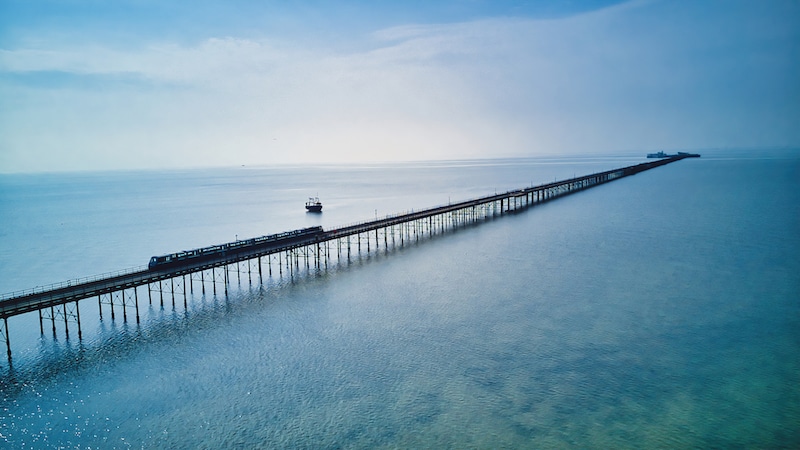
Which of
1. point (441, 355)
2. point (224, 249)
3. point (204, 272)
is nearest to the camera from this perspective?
point (441, 355)

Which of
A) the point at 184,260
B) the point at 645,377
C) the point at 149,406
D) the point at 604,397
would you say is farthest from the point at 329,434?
the point at 184,260

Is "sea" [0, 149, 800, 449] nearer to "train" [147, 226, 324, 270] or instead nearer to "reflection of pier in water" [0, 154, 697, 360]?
"reflection of pier in water" [0, 154, 697, 360]

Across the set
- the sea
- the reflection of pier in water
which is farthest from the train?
the sea

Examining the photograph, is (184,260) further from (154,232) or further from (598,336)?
(154,232)

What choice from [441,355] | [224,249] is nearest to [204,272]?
[224,249]

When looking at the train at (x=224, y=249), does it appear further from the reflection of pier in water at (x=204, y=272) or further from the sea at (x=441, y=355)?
the sea at (x=441, y=355)

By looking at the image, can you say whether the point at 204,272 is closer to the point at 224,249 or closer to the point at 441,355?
the point at 224,249
